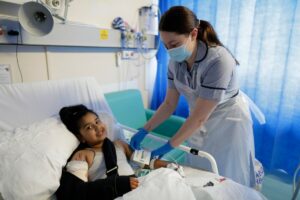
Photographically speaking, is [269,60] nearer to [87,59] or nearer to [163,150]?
[163,150]

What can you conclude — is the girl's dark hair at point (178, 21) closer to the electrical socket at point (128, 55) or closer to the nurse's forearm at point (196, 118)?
the nurse's forearm at point (196, 118)

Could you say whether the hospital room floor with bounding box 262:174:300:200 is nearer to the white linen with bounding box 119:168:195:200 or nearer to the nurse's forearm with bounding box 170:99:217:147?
the nurse's forearm with bounding box 170:99:217:147

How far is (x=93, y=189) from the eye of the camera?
3.14ft

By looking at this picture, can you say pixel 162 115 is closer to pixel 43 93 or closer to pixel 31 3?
pixel 43 93

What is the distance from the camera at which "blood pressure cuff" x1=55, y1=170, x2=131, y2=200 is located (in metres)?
0.95

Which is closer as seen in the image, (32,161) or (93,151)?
(32,161)

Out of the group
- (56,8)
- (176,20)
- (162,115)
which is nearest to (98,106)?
(162,115)

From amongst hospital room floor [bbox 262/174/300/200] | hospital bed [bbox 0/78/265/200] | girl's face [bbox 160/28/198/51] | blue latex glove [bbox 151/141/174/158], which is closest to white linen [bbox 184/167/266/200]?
hospital bed [bbox 0/78/265/200]

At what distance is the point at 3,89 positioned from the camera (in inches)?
50.6

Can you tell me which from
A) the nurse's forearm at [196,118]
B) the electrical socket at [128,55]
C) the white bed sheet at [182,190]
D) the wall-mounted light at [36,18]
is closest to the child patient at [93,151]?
the nurse's forearm at [196,118]

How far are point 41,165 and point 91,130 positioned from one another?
381 mm

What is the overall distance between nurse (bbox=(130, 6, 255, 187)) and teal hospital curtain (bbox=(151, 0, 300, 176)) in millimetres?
826

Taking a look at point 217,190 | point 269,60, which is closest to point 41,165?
point 217,190

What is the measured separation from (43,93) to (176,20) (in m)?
0.96
